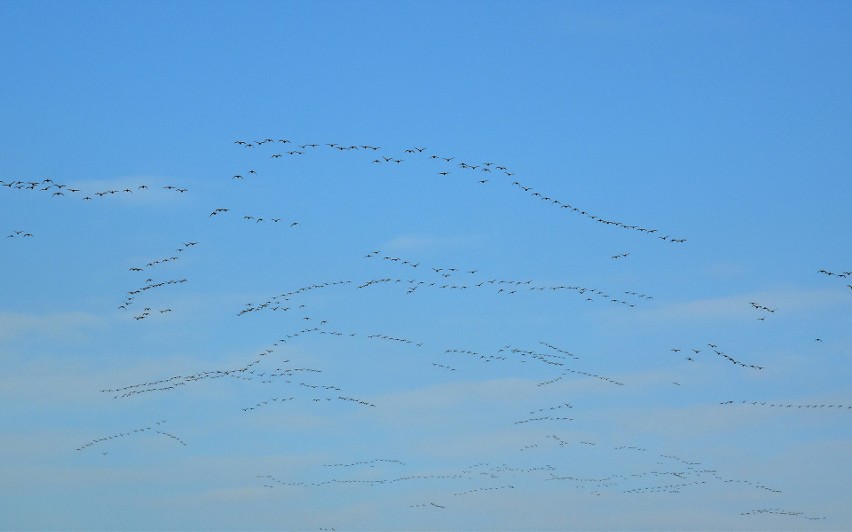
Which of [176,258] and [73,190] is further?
[176,258]

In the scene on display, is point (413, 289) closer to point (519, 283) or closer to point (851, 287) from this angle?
point (519, 283)

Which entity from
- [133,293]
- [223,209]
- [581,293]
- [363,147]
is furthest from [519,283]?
[133,293]

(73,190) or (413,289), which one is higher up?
(73,190)

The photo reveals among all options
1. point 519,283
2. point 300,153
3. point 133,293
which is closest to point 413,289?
point 519,283

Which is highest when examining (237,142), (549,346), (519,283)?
(237,142)

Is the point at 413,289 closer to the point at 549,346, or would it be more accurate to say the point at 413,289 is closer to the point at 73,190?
the point at 549,346

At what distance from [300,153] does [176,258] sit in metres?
14.1

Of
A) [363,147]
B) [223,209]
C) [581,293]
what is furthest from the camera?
[581,293]

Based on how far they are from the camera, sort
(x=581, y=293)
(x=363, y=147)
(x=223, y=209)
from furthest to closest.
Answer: (x=581, y=293)
(x=223, y=209)
(x=363, y=147)

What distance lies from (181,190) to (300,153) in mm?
8791

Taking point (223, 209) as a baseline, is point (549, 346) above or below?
below

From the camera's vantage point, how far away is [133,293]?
91000 mm

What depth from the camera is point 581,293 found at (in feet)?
304

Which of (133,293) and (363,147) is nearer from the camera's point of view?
(363,147)
